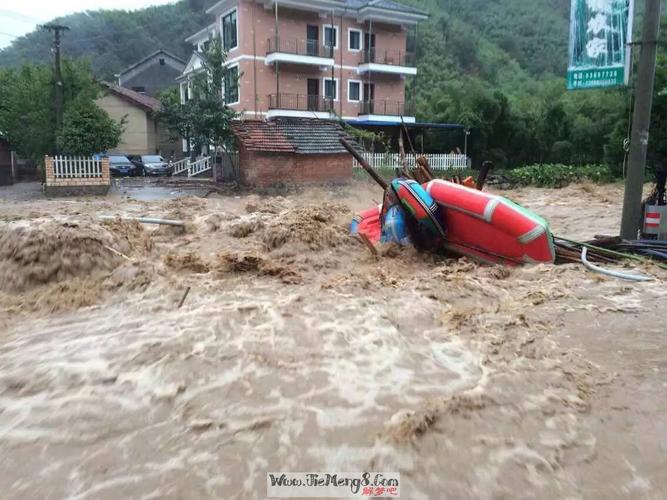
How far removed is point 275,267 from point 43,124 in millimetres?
16951

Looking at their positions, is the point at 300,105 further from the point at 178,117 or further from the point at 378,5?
the point at 178,117

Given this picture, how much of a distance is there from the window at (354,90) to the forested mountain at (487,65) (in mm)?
3347

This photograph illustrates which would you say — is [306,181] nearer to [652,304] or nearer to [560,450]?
[652,304]

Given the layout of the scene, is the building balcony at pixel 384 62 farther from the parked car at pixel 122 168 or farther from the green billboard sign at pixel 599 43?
the green billboard sign at pixel 599 43

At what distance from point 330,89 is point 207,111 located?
12622mm

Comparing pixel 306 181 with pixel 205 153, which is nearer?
pixel 306 181

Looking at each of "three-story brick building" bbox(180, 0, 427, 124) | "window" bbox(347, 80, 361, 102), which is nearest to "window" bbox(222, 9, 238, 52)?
"three-story brick building" bbox(180, 0, 427, 124)

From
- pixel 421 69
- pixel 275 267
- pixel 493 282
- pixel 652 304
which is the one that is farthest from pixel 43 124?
pixel 421 69

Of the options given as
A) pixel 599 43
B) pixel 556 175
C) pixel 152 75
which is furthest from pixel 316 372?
pixel 152 75

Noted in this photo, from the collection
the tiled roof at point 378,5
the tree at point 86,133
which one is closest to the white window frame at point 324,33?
the tiled roof at point 378,5

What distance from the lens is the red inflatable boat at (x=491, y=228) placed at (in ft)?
25.0

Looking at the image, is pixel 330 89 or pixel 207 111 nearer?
pixel 207 111

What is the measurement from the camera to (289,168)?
62.3 feet

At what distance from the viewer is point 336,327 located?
5.86 m
